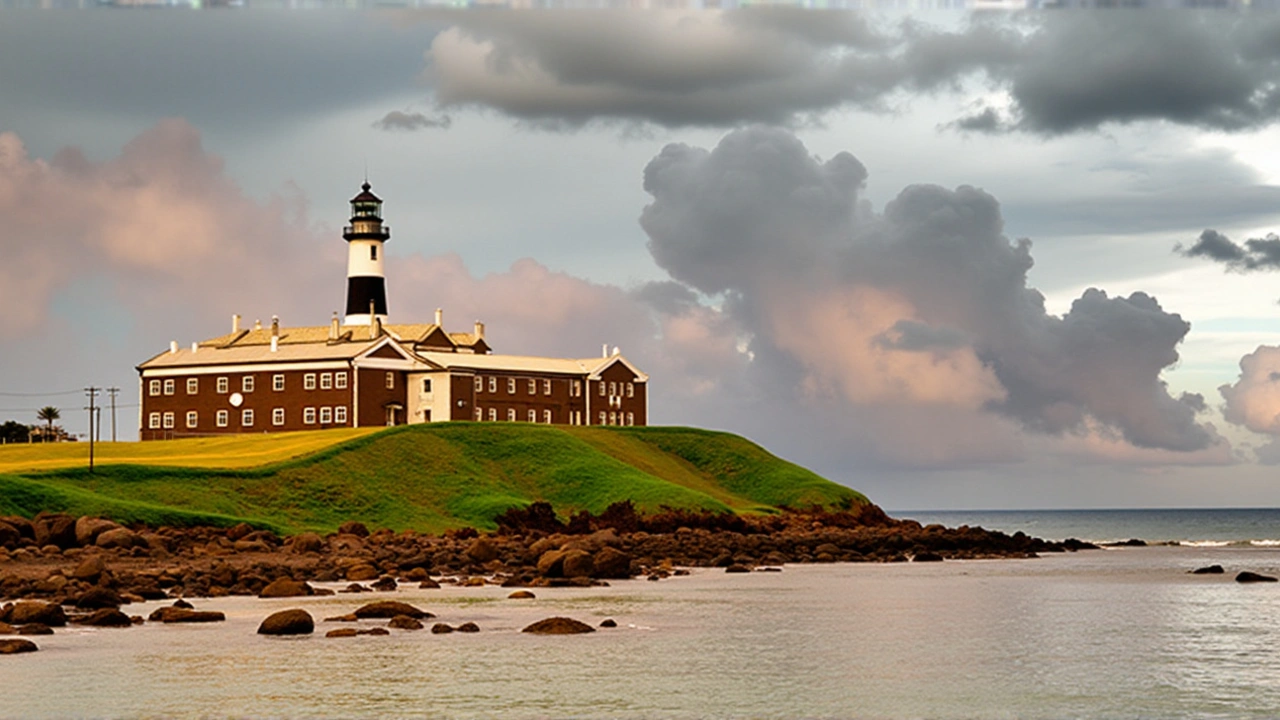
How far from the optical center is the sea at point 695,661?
22.0 meters

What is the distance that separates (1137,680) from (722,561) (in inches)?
1392

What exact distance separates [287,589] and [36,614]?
1012 cm

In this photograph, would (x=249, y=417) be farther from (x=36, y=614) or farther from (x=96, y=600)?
(x=36, y=614)

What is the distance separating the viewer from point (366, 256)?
11106cm

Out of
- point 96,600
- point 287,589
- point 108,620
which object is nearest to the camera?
point 108,620

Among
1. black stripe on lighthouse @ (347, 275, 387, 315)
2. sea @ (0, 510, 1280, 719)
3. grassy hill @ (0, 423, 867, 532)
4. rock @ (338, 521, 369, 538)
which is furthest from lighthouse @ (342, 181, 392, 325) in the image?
sea @ (0, 510, 1280, 719)

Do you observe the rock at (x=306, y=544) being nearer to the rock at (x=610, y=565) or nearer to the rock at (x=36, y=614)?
the rock at (x=610, y=565)

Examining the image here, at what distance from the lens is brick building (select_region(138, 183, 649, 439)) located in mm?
99312

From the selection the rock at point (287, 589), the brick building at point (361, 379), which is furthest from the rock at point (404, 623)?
the brick building at point (361, 379)

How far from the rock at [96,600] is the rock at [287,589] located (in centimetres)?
546

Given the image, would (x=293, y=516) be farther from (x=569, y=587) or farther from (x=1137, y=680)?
(x=1137, y=680)

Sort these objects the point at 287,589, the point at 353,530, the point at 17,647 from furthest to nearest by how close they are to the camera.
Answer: the point at 353,530 → the point at 287,589 → the point at 17,647

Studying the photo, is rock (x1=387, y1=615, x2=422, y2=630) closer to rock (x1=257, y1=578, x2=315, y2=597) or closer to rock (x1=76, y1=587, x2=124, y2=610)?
rock (x1=76, y1=587, x2=124, y2=610)

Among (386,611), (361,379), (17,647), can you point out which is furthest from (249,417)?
(17,647)
